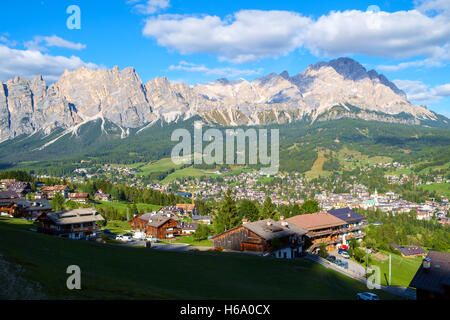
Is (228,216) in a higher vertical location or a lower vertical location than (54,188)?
higher

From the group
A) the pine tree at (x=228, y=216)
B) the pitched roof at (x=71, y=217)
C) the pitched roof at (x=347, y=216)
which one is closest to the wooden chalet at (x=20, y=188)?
the pitched roof at (x=71, y=217)

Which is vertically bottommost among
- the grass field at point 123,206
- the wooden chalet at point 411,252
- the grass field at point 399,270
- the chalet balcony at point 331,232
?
the wooden chalet at point 411,252

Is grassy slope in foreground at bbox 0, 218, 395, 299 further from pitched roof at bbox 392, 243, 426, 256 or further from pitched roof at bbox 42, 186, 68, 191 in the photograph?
pitched roof at bbox 42, 186, 68, 191

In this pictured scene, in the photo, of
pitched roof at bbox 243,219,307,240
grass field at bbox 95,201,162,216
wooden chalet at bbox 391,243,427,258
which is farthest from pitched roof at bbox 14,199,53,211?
wooden chalet at bbox 391,243,427,258

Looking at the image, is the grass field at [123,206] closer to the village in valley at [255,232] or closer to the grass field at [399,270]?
the village in valley at [255,232]

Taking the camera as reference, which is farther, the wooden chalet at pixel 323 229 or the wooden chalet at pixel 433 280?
the wooden chalet at pixel 323 229

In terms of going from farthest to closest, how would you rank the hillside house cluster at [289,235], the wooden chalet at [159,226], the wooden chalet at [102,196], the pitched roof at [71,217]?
the wooden chalet at [102,196], the wooden chalet at [159,226], the pitched roof at [71,217], the hillside house cluster at [289,235]

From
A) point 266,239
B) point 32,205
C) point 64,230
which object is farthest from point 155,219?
point 266,239

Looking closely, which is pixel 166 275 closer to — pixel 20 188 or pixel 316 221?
pixel 316 221
